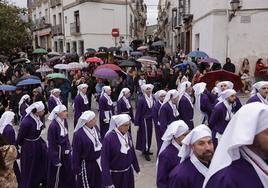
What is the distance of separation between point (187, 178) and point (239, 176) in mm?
1336

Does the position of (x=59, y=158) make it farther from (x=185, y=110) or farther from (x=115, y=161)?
(x=185, y=110)

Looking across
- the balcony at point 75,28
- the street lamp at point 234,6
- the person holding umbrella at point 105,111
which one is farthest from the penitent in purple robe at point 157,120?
the balcony at point 75,28

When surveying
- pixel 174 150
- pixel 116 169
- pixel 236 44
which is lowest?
pixel 116 169

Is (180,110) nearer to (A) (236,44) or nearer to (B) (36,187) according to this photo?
(B) (36,187)

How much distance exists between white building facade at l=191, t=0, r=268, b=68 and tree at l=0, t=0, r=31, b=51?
1224 cm

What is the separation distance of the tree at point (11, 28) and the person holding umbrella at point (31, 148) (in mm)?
17248

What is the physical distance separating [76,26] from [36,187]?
93.4 feet

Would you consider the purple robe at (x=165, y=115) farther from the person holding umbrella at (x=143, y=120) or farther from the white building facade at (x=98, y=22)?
the white building facade at (x=98, y=22)

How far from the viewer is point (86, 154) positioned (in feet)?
19.1

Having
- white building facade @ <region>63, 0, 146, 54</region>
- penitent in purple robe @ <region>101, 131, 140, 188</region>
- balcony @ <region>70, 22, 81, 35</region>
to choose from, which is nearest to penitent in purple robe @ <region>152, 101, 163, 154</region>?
penitent in purple robe @ <region>101, 131, 140, 188</region>

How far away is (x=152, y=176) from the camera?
24.7 feet

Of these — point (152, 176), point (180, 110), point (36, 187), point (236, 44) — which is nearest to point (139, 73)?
point (236, 44)

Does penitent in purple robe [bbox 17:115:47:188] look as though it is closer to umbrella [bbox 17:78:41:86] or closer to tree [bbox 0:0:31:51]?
umbrella [bbox 17:78:41:86]

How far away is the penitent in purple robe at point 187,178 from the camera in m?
3.60
